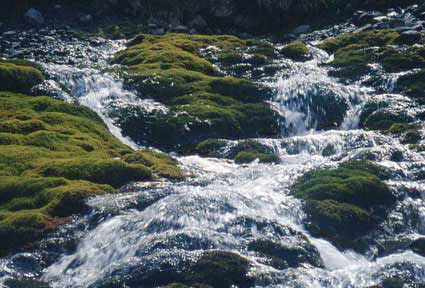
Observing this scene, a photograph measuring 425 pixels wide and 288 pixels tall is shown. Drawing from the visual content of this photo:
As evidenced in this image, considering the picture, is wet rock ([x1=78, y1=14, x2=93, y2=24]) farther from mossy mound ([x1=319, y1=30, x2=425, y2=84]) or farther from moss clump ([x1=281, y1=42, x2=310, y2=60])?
mossy mound ([x1=319, y1=30, x2=425, y2=84])

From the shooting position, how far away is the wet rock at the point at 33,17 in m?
51.9

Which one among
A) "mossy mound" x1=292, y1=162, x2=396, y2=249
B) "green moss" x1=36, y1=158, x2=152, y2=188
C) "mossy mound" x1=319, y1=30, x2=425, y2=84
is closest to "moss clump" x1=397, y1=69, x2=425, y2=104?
"mossy mound" x1=319, y1=30, x2=425, y2=84

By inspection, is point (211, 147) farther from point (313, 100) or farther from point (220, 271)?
point (220, 271)

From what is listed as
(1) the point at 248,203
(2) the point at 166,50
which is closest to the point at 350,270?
(1) the point at 248,203

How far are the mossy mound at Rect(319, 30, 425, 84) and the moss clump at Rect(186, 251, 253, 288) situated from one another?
72.6 feet

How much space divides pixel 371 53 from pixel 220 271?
2530 cm

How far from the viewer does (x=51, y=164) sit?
29.1 meters

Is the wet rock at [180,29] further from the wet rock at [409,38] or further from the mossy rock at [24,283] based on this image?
the mossy rock at [24,283]

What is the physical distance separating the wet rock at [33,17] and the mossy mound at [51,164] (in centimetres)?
1612

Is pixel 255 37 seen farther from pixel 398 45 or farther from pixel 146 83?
pixel 146 83

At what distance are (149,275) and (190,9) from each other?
3758cm

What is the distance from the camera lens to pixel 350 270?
2236 centimetres

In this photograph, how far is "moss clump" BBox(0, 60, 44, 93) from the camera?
123 feet

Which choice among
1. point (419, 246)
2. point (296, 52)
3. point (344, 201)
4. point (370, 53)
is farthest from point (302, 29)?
point (419, 246)
